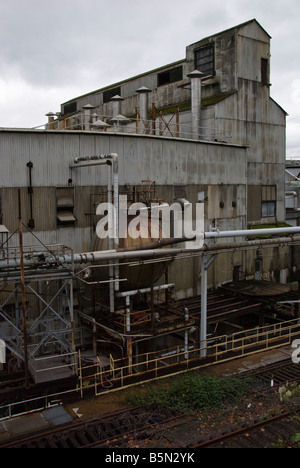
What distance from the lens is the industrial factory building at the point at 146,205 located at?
16000 mm

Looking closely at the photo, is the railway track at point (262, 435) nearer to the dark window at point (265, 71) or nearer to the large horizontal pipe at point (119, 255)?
the large horizontal pipe at point (119, 255)

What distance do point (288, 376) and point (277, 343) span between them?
3.56 meters

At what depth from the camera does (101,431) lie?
1252cm

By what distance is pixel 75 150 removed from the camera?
60.8 feet

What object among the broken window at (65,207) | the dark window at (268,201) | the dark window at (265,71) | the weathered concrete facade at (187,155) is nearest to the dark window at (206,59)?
the weathered concrete facade at (187,155)

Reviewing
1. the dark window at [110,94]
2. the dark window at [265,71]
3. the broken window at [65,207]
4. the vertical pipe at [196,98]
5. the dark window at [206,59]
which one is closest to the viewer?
the broken window at [65,207]

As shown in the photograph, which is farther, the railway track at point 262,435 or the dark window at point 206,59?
the dark window at point 206,59

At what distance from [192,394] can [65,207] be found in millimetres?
9203

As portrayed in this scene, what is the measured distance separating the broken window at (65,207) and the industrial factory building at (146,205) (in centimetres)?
6

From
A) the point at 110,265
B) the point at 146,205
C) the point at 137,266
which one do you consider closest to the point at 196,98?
the point at 146,205

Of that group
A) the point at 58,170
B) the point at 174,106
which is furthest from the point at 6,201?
the point at 174,106

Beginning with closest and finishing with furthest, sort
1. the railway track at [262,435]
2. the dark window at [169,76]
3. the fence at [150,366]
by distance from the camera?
the railway track at [262,435], the fence at [150,366], the dark window at [169,76]
